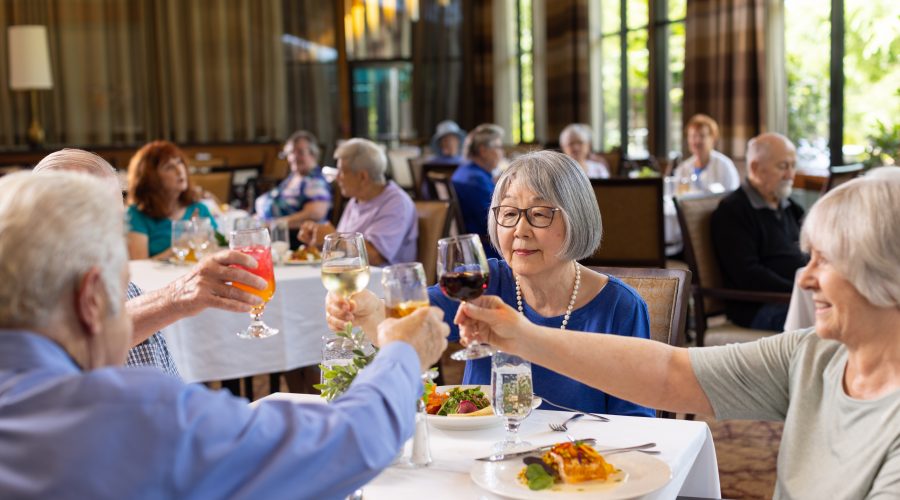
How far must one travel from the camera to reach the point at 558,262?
7.44ft

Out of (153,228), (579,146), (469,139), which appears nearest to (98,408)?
(153,228)

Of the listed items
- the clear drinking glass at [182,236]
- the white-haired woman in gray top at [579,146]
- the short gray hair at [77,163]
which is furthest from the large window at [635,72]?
the short gray hair at [77,163]

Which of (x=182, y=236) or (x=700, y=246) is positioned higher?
(x=182, y=236)

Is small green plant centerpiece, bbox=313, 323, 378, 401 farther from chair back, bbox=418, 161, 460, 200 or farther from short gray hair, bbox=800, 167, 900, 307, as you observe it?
chair back, bbox=418, 161, 460, 200

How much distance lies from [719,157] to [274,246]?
395 centimetres

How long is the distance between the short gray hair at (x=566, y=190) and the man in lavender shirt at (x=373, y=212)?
7.18ft

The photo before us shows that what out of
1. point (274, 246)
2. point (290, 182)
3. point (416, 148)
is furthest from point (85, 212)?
point (416, 148)

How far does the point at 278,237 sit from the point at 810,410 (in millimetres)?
2617

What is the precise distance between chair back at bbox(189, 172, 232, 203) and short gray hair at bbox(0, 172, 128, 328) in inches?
236

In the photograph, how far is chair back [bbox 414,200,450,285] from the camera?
14.6 feet

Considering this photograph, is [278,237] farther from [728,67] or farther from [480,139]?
[728,67]

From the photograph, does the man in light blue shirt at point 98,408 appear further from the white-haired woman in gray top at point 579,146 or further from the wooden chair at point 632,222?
the white-haired woman in gray top at point 579,146

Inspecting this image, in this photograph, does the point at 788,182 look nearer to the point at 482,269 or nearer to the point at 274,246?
the point at 274,246

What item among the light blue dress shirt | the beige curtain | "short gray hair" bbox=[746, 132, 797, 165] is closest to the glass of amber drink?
the light blue dress shirt
